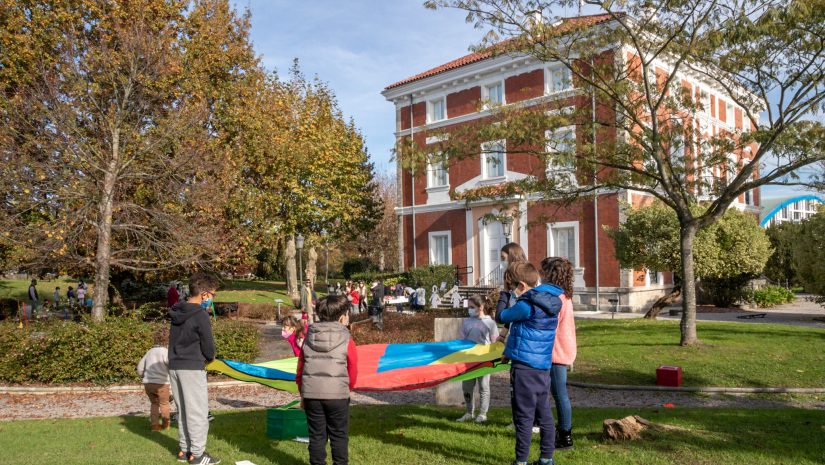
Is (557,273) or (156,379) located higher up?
(557,273)

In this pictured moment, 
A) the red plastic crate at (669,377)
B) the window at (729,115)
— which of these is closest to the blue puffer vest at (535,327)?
the red plastic crate at (669,377)

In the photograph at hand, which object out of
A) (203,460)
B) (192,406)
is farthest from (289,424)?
(192,406)

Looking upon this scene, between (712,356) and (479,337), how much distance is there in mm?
7650

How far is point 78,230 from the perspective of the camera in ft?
49.3

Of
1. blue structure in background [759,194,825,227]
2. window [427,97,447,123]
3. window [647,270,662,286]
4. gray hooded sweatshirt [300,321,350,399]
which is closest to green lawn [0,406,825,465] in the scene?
gray hooded sweatshirt [300,321,350,399]

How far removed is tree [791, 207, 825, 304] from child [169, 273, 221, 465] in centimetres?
2097

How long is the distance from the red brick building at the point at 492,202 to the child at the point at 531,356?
65.4 ft

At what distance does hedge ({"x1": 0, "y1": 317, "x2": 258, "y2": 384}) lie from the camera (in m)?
12.1

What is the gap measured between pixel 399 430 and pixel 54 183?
11526 mm

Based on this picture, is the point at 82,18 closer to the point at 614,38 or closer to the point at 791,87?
the point at 614,38

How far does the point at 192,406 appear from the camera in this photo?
6297 mm

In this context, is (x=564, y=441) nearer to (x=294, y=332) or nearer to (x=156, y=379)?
(x=156, y=379)

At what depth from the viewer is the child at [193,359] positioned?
6289 mm

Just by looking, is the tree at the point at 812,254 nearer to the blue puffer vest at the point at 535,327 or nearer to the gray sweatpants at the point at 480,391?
the gray sweatpants at the point at 480,391
